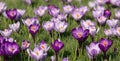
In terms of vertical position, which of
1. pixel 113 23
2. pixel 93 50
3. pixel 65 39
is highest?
pixel 93 50

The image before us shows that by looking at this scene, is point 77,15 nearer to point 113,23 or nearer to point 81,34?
point 113,23

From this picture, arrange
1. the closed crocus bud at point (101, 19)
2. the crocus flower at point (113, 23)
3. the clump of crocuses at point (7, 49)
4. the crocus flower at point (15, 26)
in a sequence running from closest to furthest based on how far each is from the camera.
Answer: the clump of crocuses at point (7, 49) < the crocus flower at point (15, 26) < the crocus flower at point (113, 23) < the closed crocus bud at point (101, 19)

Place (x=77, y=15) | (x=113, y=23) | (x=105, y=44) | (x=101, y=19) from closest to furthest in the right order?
(x=105, y=44) → (x=113, y=23) → (x=101, y=19) → (x=77, y=15)

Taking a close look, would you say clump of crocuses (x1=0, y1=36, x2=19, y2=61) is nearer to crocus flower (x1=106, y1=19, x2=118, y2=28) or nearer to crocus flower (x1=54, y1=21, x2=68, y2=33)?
crocus flower (x1=54, y1=21, x2=68, y2=33)

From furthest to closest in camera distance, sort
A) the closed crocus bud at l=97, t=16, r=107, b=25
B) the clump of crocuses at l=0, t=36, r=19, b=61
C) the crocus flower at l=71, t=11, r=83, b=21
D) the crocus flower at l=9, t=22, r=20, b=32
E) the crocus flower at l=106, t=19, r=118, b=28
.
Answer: the crocus flower at l=71, t=11, r=83, b=21 < the closed crocus bud at l=97, t=16, r=107, b=25 < the crocus flower at l=106, t=19, r=118, b=28 < the crocus flower at l=9, t=22, r=20, b=32 < the clump of crocuses at l=0, t=36, r=19, b=61

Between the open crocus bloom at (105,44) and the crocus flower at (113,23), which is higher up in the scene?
the open crocus bloom at (105,44)

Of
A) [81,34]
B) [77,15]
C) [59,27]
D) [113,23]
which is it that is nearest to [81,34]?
[81,34]

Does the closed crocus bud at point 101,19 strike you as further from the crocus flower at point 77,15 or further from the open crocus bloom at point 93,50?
the open crocus bloom at point 93,50

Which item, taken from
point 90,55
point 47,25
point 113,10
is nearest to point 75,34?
point 90,55

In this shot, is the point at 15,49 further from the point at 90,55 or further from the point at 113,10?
the point at 113,10

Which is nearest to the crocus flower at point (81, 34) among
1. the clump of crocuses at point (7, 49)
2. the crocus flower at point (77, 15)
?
the clump of crocuses at point (7, 49)

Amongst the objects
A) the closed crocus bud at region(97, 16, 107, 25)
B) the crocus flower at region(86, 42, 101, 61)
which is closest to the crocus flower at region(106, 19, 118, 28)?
the closed crocus bud at region(97, 16, 107, 25)
